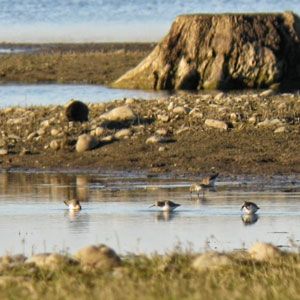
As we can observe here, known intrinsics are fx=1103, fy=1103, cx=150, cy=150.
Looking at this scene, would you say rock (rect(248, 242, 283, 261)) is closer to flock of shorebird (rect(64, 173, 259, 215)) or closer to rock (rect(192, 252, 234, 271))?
rock (rect(192, 252, 234, 271))

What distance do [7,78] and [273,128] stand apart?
16.3 meters

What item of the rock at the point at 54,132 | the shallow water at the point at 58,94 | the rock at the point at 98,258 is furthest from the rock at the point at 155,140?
the rock at the point at 98,258

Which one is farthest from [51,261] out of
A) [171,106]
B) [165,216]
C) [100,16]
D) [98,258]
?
[100,16]

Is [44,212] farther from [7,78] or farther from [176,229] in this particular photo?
[7,78]

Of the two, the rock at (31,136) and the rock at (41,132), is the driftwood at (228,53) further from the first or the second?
the rock at (31,136)

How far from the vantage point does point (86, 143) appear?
16.2 m

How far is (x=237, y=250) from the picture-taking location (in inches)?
358

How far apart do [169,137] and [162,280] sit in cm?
896

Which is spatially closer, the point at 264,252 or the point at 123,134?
the point at 264,252

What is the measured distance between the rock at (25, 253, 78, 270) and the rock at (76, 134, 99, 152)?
8.02m

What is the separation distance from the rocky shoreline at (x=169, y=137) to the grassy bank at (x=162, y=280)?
6.50m

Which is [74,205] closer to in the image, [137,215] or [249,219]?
[137,215]

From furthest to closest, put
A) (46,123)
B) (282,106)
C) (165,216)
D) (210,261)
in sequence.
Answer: (46,123) → (282,106) → (165,216) → (210,261)

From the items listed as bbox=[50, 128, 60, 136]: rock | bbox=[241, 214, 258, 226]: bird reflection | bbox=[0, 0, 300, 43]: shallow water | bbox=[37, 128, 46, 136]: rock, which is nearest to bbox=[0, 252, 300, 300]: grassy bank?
bbox=[241, 214, 258, 226]: bird reflection
